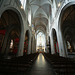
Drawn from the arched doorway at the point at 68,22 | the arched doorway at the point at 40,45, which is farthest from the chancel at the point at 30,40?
the arched doorway at the point at 40,45

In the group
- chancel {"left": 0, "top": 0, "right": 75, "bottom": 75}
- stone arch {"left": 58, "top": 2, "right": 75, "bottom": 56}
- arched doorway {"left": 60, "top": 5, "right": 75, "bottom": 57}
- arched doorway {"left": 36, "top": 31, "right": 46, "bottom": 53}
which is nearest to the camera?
chancel {"left": 0, "top": 0, "right": 75, "bottom": 75}

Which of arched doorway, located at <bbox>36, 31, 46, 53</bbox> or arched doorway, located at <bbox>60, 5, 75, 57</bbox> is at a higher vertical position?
arched doorway, located at <bbox>60, 5, 75, 57</bbox>

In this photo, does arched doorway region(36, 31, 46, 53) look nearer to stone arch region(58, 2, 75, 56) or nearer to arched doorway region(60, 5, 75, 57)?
arched doorway region(60, 5, 75, 57)

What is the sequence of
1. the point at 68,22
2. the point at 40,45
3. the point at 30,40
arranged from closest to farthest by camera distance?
the point at 68,22 → the point at 30,40 → the point at 40,45

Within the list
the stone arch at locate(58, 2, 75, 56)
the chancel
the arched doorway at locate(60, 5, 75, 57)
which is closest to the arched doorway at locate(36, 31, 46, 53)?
the chancel

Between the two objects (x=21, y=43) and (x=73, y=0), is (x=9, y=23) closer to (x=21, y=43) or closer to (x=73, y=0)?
(x=21, y=43)

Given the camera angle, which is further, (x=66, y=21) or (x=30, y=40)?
(x=30, y=40)

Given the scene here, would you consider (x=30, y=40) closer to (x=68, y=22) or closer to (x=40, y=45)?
(x=68, y=22)

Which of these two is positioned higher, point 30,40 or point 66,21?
point 66,21

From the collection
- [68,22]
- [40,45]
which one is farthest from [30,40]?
[40,45]

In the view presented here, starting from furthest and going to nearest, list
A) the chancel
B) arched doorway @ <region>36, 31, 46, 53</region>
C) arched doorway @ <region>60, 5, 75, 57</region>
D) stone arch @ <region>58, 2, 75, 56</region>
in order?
arched doorway @ <region>36, 31, 46, 53</region> < arched doorway @ <region>60, 5, 75, 57</region> < stone arch @ <region>58, 2, 75, 56</region> < the chancel

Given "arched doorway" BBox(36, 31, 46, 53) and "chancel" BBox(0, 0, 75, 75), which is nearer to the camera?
"chancel" BBox(0, 0, 75, 75)

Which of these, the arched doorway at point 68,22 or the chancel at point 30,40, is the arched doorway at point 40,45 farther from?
the arched doorway at point 68,22

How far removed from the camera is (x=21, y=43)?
19.7 feet
